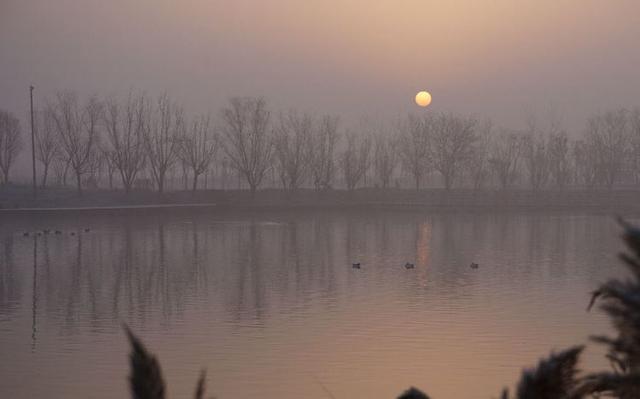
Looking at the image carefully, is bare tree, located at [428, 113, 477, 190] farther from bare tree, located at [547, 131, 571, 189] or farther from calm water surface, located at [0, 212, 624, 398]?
calm water surface, located at [0, 212, 624, 398]

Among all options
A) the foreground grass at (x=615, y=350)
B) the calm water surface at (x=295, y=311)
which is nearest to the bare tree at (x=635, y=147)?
the calm water surface at (x=295, y=311)

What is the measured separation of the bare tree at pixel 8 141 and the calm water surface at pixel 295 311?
3433 centimetres

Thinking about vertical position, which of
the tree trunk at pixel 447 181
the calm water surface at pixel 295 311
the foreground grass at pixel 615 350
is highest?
the tree trunk at pixel 447 181

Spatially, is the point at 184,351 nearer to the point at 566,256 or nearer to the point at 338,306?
the point at 338,306

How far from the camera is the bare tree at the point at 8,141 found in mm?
60531

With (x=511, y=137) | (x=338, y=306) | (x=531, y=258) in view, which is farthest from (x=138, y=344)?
(x=511, y=137)

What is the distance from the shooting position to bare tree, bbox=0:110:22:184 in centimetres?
6053

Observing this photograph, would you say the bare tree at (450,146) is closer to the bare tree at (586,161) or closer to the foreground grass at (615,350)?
the bare tree at (586,161)

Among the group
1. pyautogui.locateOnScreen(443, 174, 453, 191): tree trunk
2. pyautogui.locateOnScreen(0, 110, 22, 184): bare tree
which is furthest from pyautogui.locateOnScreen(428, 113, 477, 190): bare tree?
pyautogui.locateOnScreen(0, 110, 22, 184): bare tree

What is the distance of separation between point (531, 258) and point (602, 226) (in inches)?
577

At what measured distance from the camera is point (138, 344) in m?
1.77

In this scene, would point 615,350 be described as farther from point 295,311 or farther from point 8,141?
point 8,141

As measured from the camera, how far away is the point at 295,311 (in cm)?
1381

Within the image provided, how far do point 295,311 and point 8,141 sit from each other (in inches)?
2055
